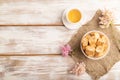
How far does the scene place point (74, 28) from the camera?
134 cm

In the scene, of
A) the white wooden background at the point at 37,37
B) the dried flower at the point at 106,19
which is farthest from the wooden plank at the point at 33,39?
the dried flower at the point at 106,19

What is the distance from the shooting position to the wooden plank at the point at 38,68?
133 centimetres

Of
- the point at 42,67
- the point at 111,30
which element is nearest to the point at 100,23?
the point at 111,30

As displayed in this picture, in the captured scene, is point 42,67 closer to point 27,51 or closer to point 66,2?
point 27,51

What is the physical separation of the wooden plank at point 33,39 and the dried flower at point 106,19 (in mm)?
117

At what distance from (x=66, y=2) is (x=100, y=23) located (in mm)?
158

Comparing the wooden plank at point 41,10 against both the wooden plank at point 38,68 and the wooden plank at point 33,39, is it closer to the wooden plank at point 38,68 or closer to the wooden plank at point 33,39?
the wooden plank at point 33,39

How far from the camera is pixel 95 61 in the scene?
133 centimetres

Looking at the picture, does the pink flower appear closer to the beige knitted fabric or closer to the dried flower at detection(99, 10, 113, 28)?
the beige knitted fabric

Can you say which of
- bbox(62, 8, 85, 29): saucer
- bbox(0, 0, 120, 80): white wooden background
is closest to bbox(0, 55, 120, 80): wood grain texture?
bbox(0, 0, 120, 80): white wooden background

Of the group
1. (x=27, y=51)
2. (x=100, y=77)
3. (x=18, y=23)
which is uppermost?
(x=18, y=23)

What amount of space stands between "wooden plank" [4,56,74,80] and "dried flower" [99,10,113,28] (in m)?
0.19

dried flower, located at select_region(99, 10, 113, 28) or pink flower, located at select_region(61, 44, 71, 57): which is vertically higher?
dried flower, located at select_region(99, 10, 113, 28)

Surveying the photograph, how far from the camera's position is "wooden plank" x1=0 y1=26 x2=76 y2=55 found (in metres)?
1.35
